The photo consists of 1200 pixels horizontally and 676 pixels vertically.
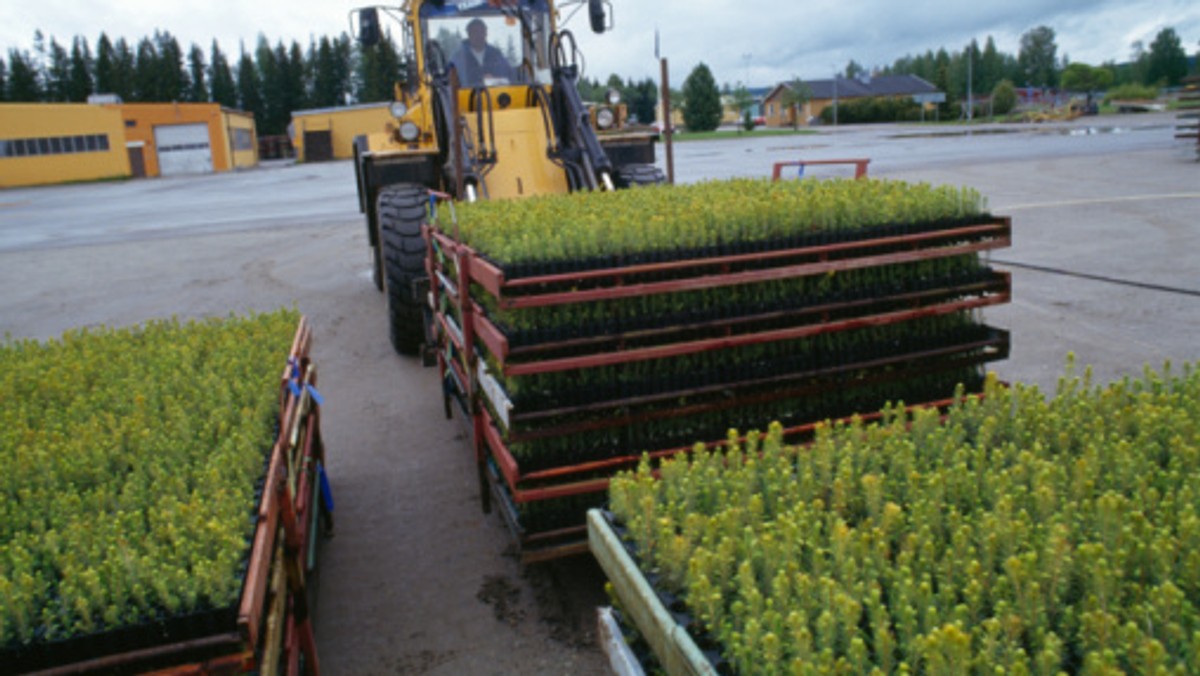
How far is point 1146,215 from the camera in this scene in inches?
505

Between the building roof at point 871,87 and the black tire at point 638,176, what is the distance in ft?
294

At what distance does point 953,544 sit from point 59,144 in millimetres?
57942

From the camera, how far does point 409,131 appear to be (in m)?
8.88

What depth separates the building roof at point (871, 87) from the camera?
9575 cm

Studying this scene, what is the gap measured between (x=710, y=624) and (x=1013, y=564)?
0.61m

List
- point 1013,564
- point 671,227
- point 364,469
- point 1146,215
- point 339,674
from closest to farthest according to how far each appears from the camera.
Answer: point 1013,564 < point 339,674 < point 671,227 < point 364,469 < point 1146,215

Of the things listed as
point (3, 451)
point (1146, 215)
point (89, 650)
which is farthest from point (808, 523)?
point (1146, 215)

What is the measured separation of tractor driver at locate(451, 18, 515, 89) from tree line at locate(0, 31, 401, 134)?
65706 mm

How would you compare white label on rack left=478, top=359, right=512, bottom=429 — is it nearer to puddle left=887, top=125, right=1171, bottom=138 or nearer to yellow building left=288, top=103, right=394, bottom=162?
puddle left=887, top=125, right=1171, bottom=138

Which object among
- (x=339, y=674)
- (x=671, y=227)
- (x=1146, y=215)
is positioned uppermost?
(x=671, y=227)

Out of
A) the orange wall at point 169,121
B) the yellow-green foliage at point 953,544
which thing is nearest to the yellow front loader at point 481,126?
the yellow-green foliage at point 953,544

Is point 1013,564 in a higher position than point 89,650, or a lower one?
higher

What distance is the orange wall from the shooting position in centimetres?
5409

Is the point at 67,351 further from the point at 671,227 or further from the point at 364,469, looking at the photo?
the point at 671,227
